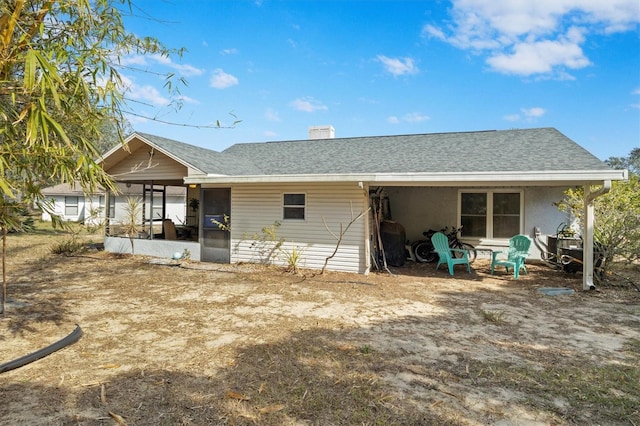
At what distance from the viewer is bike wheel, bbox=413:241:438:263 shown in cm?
1005

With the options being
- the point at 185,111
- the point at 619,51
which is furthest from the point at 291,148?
the point at 619,51

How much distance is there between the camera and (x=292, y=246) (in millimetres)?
8805

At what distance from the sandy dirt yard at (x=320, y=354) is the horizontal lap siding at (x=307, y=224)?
1333 millimetres

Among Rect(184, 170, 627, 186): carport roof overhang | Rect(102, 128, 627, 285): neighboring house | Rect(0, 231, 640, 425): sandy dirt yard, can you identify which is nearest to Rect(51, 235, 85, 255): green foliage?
Rect(102, 128, 627, 285): neighboring house

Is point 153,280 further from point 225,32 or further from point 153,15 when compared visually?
point 225,32

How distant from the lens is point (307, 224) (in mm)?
8648

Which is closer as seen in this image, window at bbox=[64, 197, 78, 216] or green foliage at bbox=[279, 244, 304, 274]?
green foliage at bbox=[279, 244, 304, 274]

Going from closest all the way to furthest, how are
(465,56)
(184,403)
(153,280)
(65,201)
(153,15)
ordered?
1. (184,403)
2. (153,15)
3. (153,280)
4. (465,56)
5. (65,201)

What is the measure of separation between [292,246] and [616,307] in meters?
6.36

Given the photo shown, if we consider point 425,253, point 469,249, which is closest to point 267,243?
point 425,253

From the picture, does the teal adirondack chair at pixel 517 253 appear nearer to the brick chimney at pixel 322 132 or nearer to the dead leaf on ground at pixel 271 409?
the dead leaf on ground at pixel 271 409

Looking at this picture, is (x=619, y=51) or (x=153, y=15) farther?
(x=619, y=51)

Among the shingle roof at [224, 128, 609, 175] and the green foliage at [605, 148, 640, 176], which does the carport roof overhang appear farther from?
the green foliage at [605, 148, 640, 176]

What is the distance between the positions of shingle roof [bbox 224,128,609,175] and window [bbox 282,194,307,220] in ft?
3.05
